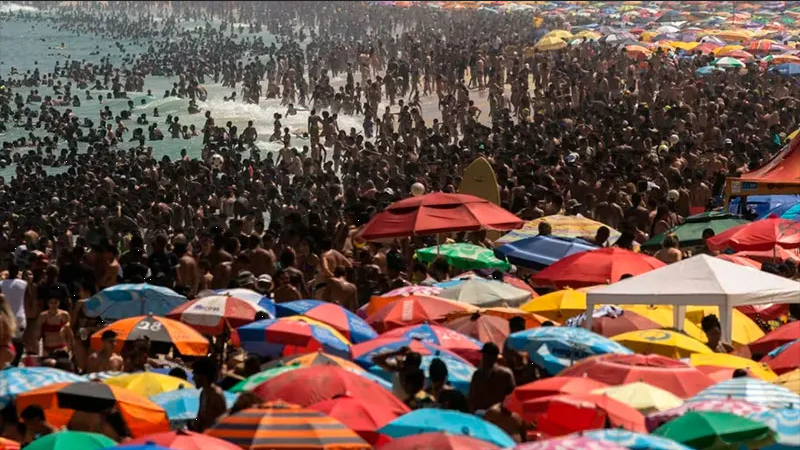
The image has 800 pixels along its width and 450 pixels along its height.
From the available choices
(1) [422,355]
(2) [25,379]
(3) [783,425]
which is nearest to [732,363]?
(1) [422,355]

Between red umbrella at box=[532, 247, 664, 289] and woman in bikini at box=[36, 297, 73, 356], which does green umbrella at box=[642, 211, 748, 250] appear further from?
woman in bikini at box=[36, 297, 73, 356]

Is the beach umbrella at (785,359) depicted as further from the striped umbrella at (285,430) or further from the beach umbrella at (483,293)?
the striped umbrella at (285,430)

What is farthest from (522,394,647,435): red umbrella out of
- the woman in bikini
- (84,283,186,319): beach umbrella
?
the woman in bikini

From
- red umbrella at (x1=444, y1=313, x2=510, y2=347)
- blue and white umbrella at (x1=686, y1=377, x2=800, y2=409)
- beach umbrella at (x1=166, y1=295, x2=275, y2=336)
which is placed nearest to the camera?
blue and white umbrella at (x1=686, y1=377, x2=800, y2=409)

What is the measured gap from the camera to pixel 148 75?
76.4 m

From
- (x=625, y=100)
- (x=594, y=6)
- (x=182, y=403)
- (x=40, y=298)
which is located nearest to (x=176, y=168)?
(x=625, y=100)

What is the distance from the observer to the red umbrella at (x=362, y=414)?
10.3 meters

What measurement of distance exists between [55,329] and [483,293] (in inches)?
147

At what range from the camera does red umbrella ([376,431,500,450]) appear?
904cm

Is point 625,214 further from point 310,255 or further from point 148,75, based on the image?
point 148,75

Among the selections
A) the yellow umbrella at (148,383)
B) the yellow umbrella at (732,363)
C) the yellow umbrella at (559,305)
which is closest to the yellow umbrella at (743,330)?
the yellow umbrella at (559,305)

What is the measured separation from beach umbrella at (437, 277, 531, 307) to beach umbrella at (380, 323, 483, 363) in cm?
210

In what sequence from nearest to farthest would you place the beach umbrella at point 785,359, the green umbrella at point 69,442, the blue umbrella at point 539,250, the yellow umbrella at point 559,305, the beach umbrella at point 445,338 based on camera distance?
1. the green umbrella at point 69,442
2. the beach umbrella at point 785,359
3. the beach umbrella at point 445,338
4. the yellow umbrella at point 559,305
5. the blue umbrella at point 539,250

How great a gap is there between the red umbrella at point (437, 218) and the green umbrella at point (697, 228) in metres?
1.43
